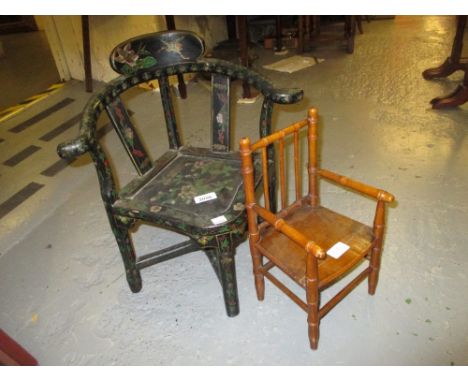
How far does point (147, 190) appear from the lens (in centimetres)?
142

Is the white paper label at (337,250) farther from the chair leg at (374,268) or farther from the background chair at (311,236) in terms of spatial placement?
the chair leg at (374,268)

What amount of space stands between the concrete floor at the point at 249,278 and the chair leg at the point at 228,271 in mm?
73

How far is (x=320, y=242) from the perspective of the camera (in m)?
1.30

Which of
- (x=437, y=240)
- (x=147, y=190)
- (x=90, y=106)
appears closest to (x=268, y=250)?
(x=147, y=190)

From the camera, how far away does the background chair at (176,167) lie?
125 centimetres

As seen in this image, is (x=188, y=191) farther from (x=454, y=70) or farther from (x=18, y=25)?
→ (x=18, y=25)

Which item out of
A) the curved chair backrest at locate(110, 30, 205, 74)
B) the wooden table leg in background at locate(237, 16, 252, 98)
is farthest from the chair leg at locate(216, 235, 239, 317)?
the wooden table leg in background at locate(237, 16, 252, 98)

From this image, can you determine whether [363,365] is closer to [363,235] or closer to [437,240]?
[363,235]

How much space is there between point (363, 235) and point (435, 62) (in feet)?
10.4

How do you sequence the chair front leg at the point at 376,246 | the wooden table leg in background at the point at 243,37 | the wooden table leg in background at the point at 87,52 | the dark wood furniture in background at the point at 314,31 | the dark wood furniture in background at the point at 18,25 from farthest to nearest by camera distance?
the dark wood furniture in background at the point at 18,25 < the dark wood furniture in background at the point at 314,31 < the wooden table leg in background at the point at 87,52 < the wooden table leg in background at the point at 243,37 < the chair front leg at the point at 376,246

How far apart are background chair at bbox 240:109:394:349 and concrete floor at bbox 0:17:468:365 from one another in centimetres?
15

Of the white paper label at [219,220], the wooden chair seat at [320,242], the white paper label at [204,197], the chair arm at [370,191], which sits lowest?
the wooden chair seat at [320,242]

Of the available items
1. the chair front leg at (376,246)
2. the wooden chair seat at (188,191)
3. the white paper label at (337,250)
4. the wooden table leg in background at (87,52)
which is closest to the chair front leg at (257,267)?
the wooden chair seat at (188,191)

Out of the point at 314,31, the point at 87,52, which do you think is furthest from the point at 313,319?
the point at 314,31
